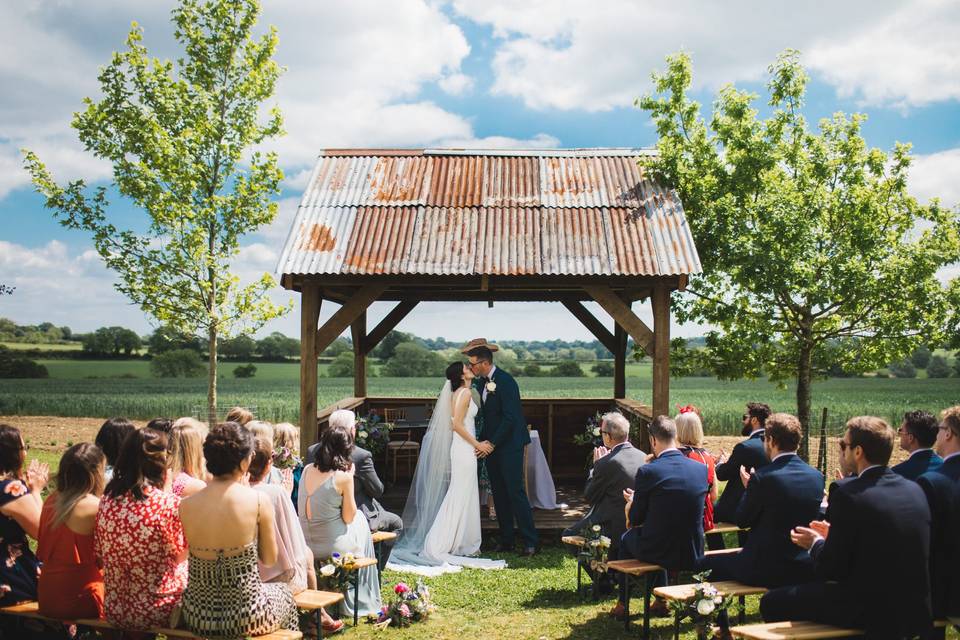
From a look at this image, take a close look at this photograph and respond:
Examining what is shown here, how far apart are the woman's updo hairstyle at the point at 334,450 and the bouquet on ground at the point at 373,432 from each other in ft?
18.0

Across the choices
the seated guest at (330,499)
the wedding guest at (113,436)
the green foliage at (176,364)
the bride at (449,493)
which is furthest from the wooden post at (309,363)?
the green foliage at (176,364)

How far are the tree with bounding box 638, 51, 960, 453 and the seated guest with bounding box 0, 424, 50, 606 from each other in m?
8.80

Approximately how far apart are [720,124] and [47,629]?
11933 mm

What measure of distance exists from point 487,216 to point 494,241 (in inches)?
29.4

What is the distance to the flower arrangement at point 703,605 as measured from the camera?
4559 millimetres

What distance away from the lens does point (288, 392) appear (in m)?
41.8

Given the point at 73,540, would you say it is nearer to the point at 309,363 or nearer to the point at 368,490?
the point at 368,490

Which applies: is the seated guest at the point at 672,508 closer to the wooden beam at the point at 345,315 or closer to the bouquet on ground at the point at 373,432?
the wooden beam at the point at 345,315

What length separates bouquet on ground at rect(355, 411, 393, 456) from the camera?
37.0ft

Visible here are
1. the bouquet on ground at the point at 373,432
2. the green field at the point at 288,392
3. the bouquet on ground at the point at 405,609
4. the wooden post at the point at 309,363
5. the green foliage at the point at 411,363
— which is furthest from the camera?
the green foliage at the point at 411,363

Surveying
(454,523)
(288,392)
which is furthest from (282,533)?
(288,392)

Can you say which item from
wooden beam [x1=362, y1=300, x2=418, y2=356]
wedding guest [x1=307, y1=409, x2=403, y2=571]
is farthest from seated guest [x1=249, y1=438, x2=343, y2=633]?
wooden beam [x1=362, y1=300, x2=418, y2=356]

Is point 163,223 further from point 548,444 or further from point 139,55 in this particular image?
point 548,444

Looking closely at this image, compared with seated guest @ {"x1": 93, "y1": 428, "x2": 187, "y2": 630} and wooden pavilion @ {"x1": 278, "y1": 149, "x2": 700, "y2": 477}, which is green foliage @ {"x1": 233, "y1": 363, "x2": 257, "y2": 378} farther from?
seated guest @ {"x1": 93, "y1": 428, "x2": 187, "y2": 630}
